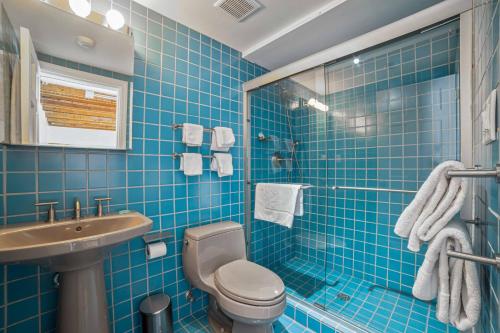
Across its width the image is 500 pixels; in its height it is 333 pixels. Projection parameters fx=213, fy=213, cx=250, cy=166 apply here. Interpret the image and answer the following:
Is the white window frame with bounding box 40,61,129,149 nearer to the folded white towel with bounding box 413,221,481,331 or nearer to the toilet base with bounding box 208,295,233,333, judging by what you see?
the toilet base with bounding box 208,295,233,333

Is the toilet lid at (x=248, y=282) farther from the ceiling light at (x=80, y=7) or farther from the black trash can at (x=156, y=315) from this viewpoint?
the ceiling light at (x=80, y=7)

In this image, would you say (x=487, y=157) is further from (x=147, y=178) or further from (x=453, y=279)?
(x=147, y=178)

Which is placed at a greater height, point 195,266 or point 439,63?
point 439,63

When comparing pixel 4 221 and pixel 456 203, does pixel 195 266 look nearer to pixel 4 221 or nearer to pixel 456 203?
pixel 4 221

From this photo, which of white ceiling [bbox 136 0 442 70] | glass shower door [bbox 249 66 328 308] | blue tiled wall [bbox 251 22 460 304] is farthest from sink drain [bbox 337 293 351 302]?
white ceiling [bbox 136 0 442 70]

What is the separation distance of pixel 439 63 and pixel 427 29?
42 cm

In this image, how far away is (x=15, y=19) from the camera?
102cm

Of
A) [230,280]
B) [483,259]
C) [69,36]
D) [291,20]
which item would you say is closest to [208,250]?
[230,280]

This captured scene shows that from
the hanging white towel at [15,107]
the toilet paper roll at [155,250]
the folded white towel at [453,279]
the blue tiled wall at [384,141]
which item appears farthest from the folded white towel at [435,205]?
the hanging white towel at [15,107]

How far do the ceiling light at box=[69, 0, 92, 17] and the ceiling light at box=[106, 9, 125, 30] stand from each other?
0.31 ft

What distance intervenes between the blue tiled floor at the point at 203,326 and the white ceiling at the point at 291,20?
2.24 meters

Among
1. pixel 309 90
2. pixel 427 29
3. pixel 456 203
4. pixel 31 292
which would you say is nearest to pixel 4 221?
pixel 31 292

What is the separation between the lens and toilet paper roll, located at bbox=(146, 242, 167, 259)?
1.38 m

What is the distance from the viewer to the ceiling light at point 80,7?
3.46ft
